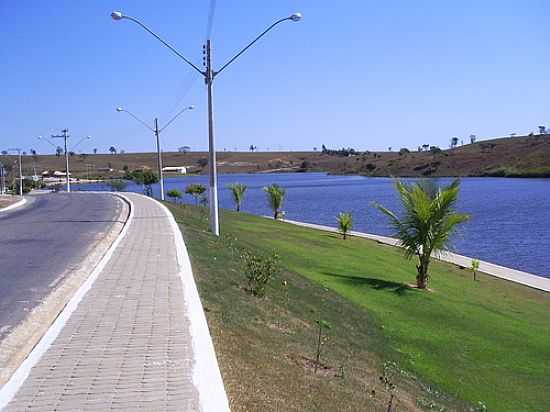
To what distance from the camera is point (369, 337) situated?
1238 cm

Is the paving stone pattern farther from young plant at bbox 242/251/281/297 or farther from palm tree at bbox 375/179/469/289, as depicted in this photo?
palm tree at bbox 375/179/469/289

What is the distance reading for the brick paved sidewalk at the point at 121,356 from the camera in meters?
5.38

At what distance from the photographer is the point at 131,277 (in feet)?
36.2

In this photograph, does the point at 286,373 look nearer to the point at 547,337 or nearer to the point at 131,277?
the point at 131,277

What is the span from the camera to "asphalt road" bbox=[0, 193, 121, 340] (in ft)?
31.8

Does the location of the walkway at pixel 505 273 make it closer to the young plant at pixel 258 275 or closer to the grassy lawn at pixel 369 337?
the grassy lawn at pixel 369 337

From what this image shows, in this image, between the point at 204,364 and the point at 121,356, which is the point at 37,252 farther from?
the point at 204,364

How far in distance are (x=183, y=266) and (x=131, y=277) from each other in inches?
51.7

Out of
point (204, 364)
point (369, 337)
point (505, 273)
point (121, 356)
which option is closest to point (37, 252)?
point (369, 337)

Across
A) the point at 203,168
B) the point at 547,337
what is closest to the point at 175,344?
the point at 547,337

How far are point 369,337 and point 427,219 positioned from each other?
9591mm

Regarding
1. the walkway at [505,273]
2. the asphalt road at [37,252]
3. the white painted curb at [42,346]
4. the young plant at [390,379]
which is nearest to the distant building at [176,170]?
the walkway at [505,273]

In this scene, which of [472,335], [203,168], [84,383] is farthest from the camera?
[203,168]

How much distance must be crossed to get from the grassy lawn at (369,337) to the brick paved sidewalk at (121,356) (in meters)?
0.54
